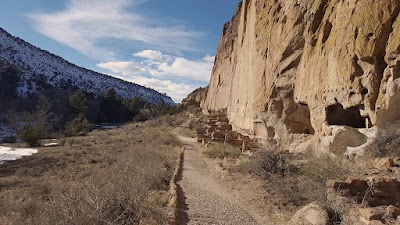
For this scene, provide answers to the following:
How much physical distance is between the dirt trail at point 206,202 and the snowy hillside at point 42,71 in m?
62.8

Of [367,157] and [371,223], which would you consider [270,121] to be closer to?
[367,157]

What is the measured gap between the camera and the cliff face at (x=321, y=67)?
8.93 m

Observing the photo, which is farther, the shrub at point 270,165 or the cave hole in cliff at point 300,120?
the cave hole in cliff at point 300,120

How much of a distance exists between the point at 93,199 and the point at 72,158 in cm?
1792

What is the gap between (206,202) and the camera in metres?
8.52

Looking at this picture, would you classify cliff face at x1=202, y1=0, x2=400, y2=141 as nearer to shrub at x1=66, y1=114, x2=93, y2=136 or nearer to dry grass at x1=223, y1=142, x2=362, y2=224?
dry grass at x1=223, y1=142, x2=362, y2=224

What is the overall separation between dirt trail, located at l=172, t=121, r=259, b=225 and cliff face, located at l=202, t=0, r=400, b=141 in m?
3.81

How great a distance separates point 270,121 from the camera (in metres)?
15.2

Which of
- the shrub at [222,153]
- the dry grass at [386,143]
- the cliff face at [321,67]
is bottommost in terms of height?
the shrub at [222,153]

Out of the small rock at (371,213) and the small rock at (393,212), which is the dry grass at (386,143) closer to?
the small rock at (393,212)

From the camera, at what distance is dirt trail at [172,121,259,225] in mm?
7195

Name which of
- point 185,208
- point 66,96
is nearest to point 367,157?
point 185,208

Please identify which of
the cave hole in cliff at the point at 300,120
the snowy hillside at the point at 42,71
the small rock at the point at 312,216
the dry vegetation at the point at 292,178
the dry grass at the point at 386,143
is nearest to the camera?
the small rock at the point at 312,216

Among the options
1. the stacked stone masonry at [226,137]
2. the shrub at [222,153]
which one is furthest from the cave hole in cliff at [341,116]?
the shrub at [222,153]
